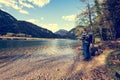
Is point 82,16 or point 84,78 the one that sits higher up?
point 82,16

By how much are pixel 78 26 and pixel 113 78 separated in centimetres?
3858

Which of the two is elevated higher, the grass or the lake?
the grass

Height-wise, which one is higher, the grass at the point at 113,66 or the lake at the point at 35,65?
the grass at the point at 113,66

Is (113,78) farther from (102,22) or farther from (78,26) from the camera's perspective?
(78,26)

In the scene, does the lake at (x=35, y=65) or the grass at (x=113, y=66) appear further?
the grass at (x=113, y=66)

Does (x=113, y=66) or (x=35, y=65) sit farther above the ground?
(x=113, y=66)

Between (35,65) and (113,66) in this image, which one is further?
(35,65)

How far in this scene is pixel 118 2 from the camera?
3275 centimetres

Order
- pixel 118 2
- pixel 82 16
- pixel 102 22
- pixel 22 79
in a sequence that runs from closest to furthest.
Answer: pixel 22 79, pixel 118 2, pixel 102 22, pixel 82 16

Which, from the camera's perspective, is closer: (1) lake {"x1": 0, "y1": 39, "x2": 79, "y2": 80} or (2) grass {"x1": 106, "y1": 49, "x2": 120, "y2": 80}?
(1) lake {"x1": 0, "y1": 39, "x2": 79, "y2": 80}

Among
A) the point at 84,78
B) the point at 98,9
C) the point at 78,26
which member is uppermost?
the point at 98,9

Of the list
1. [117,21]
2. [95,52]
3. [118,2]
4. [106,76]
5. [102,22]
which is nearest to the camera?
[106,76]

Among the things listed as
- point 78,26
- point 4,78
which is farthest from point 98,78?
point 78,26

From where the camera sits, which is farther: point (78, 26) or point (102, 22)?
point (78, 26)
